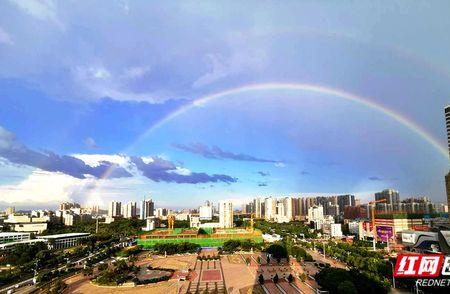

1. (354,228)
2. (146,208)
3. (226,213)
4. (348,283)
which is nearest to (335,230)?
(354,228)

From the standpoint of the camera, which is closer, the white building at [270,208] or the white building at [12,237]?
the white building at [12,237]

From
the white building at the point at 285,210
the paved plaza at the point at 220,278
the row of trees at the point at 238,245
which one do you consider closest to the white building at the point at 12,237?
the paved plaza at the point at 220,278

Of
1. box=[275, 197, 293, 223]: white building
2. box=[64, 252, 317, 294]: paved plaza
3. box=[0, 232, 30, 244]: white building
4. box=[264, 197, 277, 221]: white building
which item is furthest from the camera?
box=[264, 197, 277, 221]: white building

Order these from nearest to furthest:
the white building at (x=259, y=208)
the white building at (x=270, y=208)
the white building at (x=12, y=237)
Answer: the white building at (x=12, y=237), the white building at (x=270, y=208), the white building at (x=259, y=208)

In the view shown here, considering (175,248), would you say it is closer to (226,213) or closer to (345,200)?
(226,213)

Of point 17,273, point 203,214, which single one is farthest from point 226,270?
point 203,214

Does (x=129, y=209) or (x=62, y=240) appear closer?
(x=62, y=240)

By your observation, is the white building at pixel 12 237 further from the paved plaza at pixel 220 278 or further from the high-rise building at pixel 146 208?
the high-rise building at pixel 146 208

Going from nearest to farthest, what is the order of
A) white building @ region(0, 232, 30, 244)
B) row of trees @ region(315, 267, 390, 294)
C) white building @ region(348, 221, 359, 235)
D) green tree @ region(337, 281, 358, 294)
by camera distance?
green tree @ region(337, 281, 358, 294), row of trees @ region(315, 267, 390, 294), white building @ region(0, 232, 30, 244), white building @ region(348, 221, 359, 235)

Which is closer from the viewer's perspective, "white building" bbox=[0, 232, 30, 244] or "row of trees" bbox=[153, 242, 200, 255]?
"row of trees" bbox=[153, 242, 200, 255]

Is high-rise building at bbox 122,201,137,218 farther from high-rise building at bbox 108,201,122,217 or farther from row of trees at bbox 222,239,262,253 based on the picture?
row of trees at bbox 222,239,262,253

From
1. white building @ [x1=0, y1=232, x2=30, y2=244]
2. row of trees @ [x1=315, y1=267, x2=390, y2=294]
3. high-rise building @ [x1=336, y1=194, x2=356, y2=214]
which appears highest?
high-rise building @ [x1=336, y1=194, x2=356, y2=214]

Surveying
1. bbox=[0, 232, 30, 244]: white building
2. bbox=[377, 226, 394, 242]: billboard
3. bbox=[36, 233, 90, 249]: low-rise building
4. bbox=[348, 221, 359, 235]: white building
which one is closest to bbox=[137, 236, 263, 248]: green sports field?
bbox=[36, 233, 90, 249]: low-rise building
